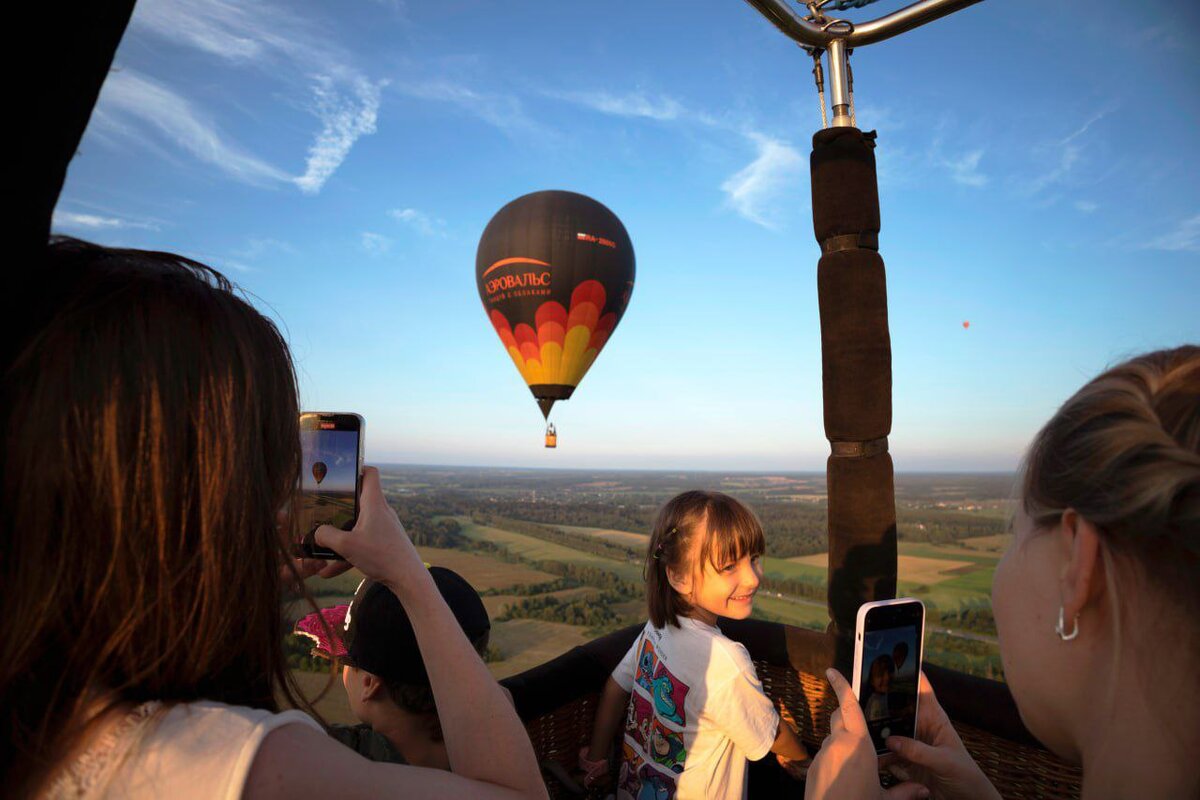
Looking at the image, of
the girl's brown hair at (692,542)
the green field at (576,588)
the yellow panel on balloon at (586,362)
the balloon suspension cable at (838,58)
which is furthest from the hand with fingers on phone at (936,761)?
the yellow panel on balloon at (586,362)

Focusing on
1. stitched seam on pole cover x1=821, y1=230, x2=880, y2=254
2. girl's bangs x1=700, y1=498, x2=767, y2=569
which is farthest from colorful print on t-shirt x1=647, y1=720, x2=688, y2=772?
stitched seam on pole cover x1=821, y1=230, x2=880, y2=254

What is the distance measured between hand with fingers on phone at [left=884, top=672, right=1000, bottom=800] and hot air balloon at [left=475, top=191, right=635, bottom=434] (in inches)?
406

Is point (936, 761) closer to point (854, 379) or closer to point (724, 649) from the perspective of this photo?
point (724, 649)

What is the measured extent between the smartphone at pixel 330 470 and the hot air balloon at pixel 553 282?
10211 mm

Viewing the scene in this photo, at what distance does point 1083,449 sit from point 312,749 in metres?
0.91

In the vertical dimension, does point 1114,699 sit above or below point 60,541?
below

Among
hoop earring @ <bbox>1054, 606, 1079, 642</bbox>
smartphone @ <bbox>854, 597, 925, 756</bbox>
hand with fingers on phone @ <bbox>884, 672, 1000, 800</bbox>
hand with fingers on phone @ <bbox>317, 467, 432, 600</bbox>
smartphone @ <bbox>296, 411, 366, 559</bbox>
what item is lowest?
hand with fingers on phone @ <bbox>884, 672, 1000, 800</bbox>

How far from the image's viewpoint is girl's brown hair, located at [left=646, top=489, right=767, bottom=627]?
78.4 inches

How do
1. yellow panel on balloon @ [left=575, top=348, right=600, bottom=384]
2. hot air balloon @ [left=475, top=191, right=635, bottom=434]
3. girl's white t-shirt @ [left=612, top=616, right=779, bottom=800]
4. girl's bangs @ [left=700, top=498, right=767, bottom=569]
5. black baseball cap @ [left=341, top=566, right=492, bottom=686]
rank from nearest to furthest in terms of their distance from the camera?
black baseball cap @ [left=341, top=566, right=492, bottom=686], girl's white t-shirt @ [left=612, top=616, right=779, bottom=800], girl's bangs @ [left=700, top=498, right=767, bottom=569], hot air balloon @ [left=475, top=191, right=635, bottom=434], yellow panel on balloon @ [left=575, top=348, right=600, bottom=384]

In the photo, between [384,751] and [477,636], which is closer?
[384,751]

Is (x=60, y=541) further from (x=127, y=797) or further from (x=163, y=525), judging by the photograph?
(x=127, y=797)

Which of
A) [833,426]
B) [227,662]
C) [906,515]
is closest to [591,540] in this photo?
[906,515]

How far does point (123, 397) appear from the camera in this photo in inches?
26.4

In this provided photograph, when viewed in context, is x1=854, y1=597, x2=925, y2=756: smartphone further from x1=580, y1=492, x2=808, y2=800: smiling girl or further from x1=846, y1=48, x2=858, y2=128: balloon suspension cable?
x1=846, y1=48, x2=858, y2=128: balloon suspension cable
